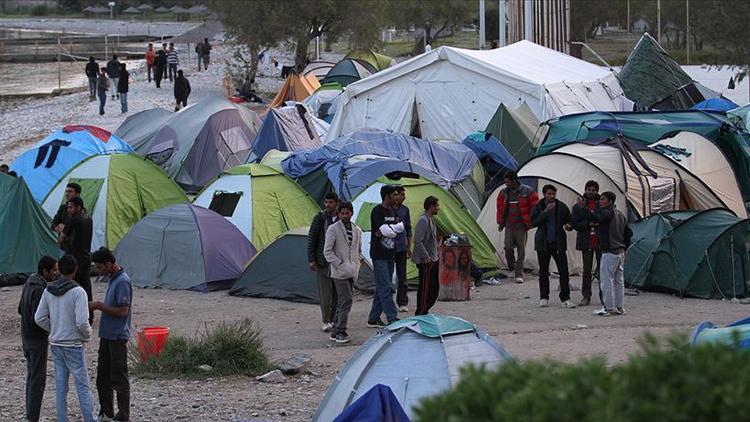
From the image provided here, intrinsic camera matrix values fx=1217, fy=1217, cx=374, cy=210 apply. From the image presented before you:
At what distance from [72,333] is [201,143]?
15.9 metres

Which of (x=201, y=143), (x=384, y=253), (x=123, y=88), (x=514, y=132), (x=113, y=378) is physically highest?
(x=123, y=88)

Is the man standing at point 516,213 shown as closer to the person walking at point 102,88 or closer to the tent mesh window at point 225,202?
the tent mesh window at point 225,202

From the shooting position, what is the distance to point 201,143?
81.5 ft

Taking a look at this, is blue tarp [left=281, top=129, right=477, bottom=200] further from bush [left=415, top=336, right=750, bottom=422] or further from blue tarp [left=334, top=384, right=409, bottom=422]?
bush [left=415, top=336, right=750, bottom=422]

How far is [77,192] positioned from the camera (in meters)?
14.3

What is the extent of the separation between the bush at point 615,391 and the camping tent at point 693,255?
11644mm

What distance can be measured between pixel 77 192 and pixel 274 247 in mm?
2809

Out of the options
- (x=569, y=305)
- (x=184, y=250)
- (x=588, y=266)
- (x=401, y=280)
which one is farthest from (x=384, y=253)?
(x=184, y=250)

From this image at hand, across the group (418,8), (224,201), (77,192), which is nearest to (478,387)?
(77,192)

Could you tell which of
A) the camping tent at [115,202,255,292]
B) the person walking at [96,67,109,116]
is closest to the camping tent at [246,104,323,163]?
the camping tent at [115,202,255,292]

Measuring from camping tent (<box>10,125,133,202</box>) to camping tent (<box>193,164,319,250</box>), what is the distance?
2.87m

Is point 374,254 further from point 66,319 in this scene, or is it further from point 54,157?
point 54,157

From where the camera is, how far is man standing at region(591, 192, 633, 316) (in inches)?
548

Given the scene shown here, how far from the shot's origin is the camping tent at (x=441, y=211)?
1675 cm
